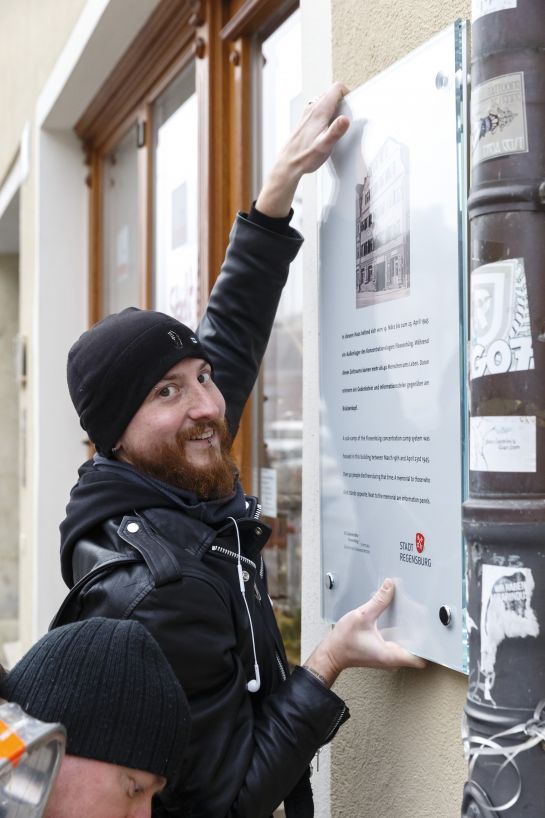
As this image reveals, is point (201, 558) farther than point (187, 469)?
No

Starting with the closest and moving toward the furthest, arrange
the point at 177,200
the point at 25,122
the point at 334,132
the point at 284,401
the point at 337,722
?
the point at 337,722, the point at 334,132, the point at 284,401, the point at 177,200, the point at 25,122

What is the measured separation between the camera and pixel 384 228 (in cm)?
216

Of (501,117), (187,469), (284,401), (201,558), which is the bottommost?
(201,558)

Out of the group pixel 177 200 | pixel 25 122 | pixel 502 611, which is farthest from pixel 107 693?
pixel 25 122

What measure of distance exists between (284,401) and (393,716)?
1.48 meters

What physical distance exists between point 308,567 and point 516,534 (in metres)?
1.35

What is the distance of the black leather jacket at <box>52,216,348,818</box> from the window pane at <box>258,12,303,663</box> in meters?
1.19

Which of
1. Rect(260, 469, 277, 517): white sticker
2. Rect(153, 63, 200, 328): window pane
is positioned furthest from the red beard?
Rect(153, 63, 200, 328): window pane

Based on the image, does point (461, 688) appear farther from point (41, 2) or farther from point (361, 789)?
point (41, 2)

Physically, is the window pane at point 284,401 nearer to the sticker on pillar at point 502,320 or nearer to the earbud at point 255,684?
the earbud at point 255,684

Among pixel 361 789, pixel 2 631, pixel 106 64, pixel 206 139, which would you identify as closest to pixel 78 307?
pixel 106 64

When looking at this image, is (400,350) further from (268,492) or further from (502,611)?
(268,492)

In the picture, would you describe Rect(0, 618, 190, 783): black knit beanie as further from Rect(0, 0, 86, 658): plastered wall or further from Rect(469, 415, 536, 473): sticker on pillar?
Rect(0, 0, 86, 658): plastered wall

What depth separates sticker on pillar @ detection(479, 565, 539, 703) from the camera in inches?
52.3
